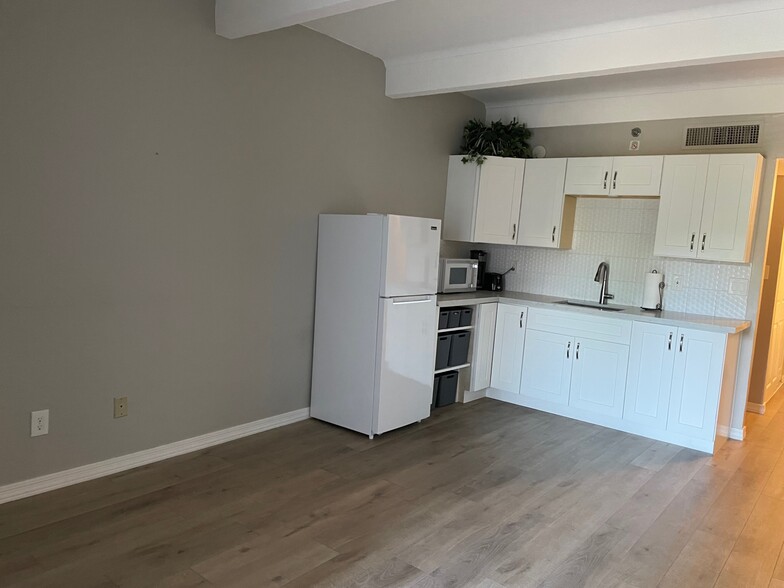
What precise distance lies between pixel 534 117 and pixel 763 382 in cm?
303

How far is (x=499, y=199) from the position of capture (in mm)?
5156

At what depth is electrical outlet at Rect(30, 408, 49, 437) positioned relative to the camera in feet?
9.27

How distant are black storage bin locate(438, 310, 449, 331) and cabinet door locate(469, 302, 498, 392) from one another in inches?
15.4

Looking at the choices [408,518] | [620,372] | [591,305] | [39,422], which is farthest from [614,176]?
[39,422]

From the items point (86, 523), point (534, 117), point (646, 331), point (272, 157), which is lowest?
point (86, 523)

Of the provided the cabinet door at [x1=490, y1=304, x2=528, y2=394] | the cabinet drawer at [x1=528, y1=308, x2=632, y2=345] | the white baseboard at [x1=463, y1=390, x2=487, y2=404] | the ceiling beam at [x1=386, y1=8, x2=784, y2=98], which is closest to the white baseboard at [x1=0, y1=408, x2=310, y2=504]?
the white baseboard at [x1=463, y1=390, x2=487, y2=404]

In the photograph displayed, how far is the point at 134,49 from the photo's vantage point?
9.89ft

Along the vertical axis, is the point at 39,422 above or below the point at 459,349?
below

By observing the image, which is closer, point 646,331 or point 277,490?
point 277,490

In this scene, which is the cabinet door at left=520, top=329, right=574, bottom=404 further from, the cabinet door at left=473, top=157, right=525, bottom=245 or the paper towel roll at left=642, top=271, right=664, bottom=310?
the cabinet door at left=473, top=157, right=525, bottom=245

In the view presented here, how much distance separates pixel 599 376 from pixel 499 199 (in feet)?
5.53

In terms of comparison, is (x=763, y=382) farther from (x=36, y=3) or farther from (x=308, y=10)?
(x=36, y=3)

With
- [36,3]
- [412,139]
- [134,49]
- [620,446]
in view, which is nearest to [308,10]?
[134,49]

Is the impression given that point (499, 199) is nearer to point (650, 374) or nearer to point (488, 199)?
point (488, 199)
